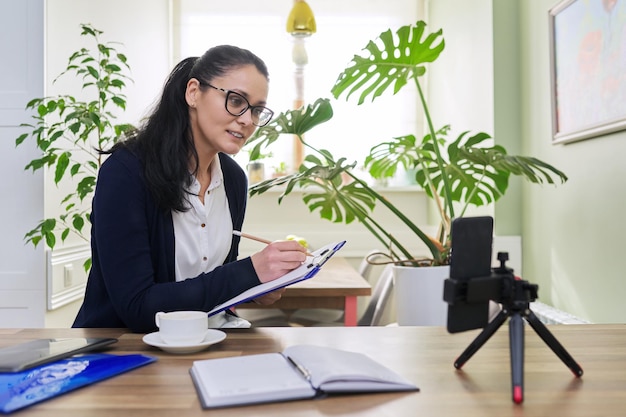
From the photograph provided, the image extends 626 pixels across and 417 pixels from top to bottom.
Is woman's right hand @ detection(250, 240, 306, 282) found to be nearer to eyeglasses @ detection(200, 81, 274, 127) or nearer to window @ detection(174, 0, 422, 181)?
eyeglasses @ detection(200, 81, 274, 127)

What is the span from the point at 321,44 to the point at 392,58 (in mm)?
2333

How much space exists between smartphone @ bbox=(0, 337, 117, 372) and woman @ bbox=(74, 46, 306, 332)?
210mm

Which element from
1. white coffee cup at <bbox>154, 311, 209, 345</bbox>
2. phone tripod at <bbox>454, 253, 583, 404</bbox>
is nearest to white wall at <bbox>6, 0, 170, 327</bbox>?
white coffee cup at <bbox>154, 311, 209, 345</bbox>

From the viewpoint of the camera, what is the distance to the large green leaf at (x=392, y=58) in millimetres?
2031

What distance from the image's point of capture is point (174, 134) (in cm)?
167

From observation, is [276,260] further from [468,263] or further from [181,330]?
[468,263]

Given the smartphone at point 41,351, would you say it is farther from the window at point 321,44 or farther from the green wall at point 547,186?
the window at point 321,44

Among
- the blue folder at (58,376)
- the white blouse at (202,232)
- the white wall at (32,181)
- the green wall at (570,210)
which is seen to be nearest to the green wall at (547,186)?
the green wall at (570,210)

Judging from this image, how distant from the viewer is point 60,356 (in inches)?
41.3

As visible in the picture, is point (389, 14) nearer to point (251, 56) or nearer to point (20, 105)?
point (20, 105)

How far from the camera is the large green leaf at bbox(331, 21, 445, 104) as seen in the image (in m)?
2.03

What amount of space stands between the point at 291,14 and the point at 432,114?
1231mm

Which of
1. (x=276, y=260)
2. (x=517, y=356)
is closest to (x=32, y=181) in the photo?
(x=276, y=260)

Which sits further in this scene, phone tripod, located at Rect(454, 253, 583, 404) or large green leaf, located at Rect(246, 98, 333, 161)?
large green leaf, located at Rect(246, 98, 333, 161)
